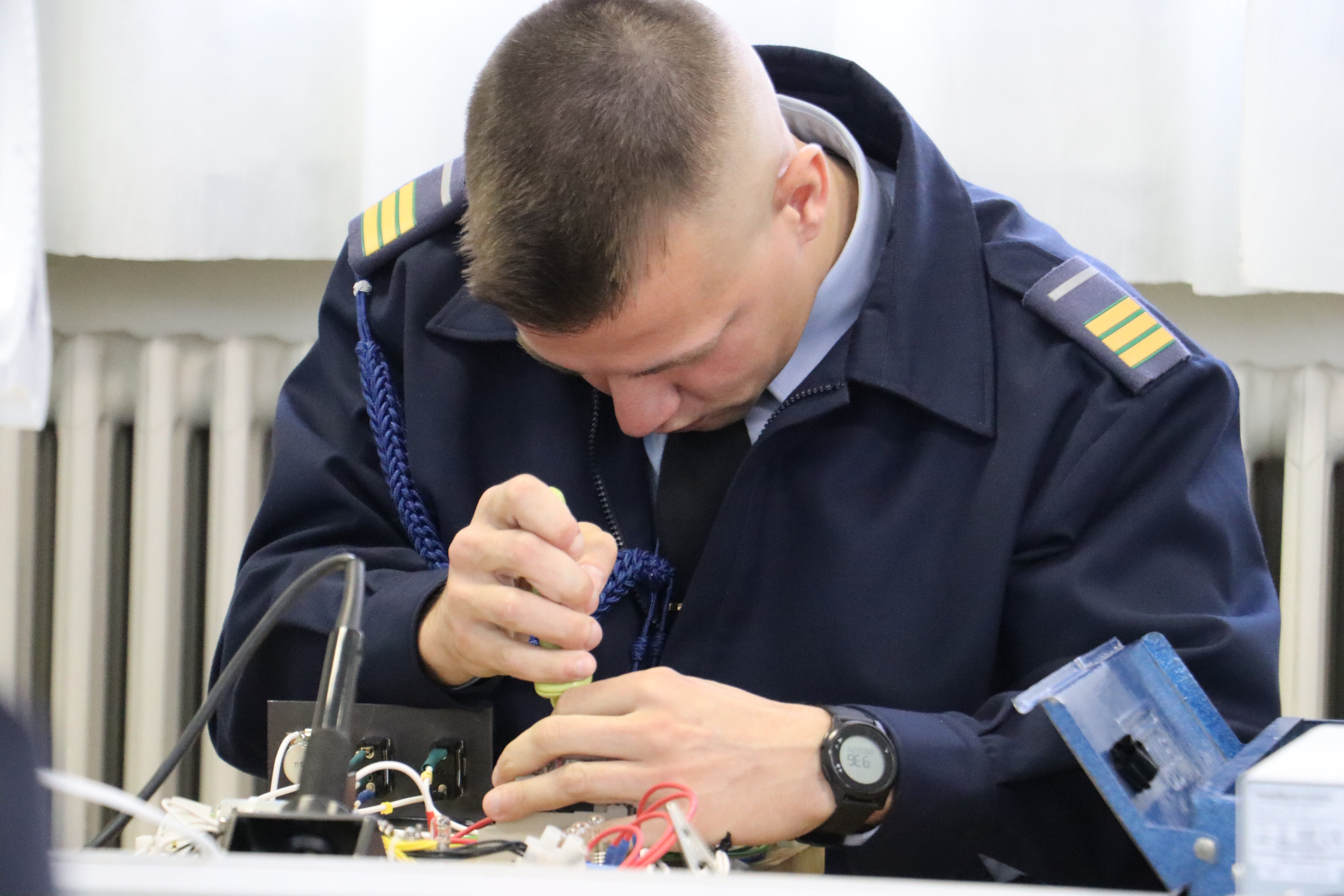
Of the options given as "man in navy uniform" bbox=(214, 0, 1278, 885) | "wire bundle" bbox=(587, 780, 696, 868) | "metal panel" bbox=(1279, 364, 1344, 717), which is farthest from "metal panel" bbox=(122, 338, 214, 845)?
"metal panel" bbox=(1279, 364, 1344, 717)

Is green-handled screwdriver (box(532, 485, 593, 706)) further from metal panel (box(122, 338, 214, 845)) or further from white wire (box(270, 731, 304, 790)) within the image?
metal panel (box(122, 338, 214, 845))

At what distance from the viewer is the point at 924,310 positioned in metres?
1.14

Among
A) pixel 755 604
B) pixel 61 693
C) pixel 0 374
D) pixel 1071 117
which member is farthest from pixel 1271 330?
pixel 61 693

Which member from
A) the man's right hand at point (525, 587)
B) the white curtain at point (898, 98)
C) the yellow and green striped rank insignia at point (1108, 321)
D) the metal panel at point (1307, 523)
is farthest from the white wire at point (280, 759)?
the metal panel at point (1307, 523)

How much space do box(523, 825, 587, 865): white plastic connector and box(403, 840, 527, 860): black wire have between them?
0.05ft

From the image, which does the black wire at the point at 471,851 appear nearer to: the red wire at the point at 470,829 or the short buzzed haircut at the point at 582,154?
the red wire at the point at 470,829

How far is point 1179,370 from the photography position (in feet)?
3.53

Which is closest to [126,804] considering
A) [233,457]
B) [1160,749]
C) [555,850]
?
[555,850]

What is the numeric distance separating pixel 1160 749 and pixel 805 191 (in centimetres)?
55

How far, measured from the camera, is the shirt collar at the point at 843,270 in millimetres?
1153

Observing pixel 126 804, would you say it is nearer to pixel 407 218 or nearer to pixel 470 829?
pixel 470 829

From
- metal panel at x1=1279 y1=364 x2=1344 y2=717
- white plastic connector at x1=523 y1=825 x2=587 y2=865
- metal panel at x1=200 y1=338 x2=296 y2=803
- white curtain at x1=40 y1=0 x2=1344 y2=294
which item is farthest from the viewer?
metal panel at x1=200 y1=338 x2=296 y2=803

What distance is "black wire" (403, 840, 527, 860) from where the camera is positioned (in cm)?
71

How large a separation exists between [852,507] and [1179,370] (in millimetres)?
289
